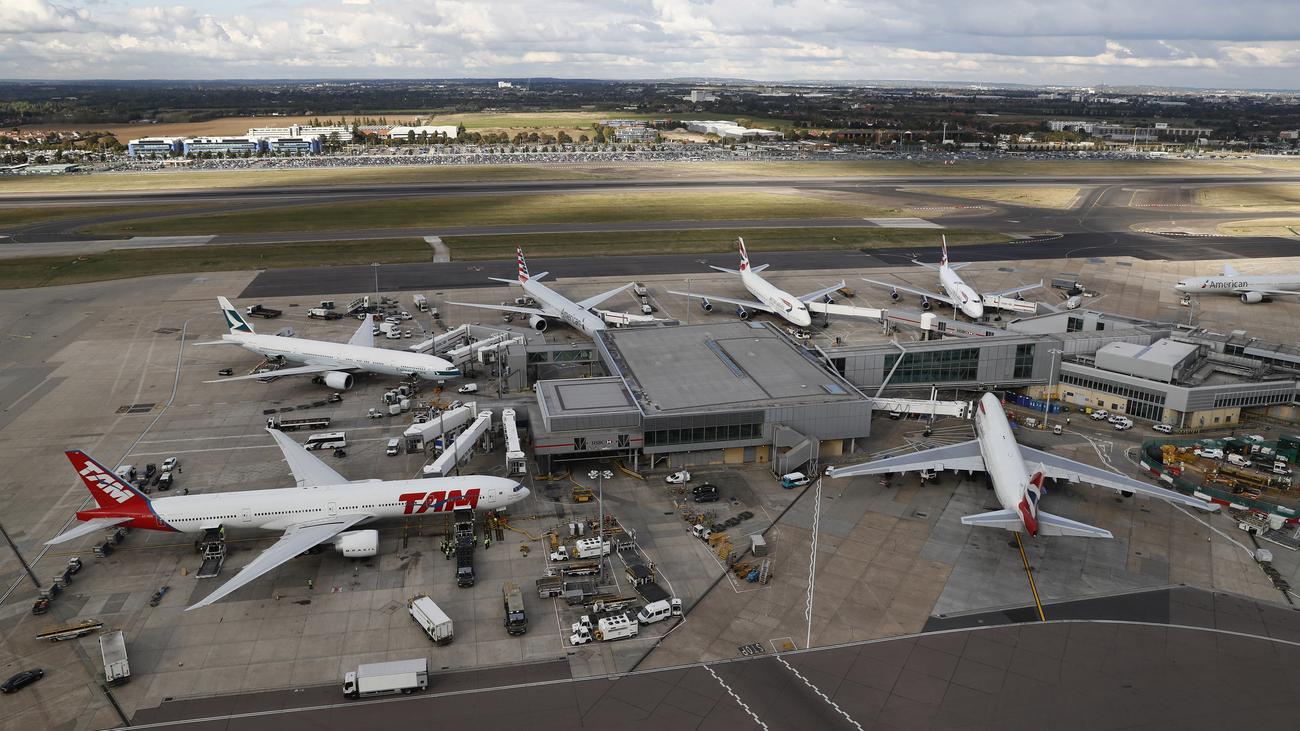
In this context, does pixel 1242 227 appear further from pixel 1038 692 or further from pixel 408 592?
pixel 408 592

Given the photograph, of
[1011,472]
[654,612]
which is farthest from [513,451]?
[1011,472]

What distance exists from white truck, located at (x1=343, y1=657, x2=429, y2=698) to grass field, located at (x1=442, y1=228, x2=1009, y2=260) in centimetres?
11203

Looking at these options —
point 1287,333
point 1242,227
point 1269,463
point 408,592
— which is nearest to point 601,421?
point 408,592

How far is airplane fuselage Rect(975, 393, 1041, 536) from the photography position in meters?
54.6

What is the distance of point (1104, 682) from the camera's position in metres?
43.5

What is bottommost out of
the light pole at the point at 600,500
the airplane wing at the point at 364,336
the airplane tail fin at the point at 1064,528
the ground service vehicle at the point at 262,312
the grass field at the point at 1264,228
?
the light pole at the point at 600,500

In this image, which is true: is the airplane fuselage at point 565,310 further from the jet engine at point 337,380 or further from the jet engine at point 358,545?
the jet engine at point 358,545

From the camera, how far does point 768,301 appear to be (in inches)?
4377

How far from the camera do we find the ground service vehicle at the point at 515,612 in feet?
155

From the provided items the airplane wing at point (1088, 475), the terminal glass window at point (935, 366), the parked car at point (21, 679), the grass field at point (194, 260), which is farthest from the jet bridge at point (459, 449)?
the grass field at point (194, 260)

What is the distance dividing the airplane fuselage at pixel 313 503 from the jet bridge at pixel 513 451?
22.7 ft

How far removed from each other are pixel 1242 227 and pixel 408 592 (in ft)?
629

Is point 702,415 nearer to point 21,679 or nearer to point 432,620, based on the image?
point 432,620

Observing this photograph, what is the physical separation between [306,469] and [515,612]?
74.3 feet
